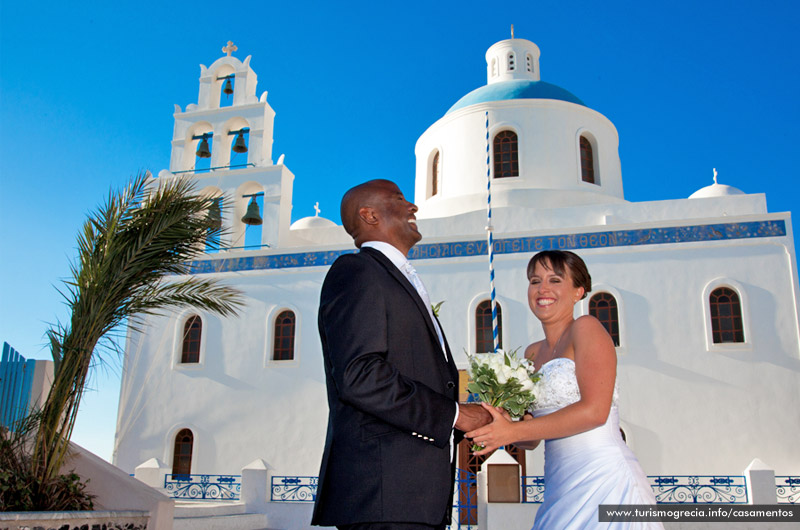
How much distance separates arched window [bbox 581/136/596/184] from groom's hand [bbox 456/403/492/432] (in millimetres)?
13047

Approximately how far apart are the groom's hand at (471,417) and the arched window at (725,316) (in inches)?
392

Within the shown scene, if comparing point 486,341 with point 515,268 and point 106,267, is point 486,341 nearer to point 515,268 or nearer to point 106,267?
point 515,268

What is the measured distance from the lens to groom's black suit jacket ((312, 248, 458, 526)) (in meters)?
1.95

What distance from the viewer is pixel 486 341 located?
39.0 ft

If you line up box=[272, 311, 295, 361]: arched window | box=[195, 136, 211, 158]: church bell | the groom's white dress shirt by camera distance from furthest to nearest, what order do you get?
box=[195, 136, 211, 158]: church bell
box=[272, 311, 295, 361]: arched window
the groom's white dress shirt

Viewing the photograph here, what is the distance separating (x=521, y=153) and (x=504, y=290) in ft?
12.7

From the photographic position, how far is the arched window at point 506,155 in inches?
573

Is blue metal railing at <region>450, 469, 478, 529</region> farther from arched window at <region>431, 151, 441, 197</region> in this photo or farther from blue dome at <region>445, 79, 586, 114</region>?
blue dome at <region>445, 79, 586, 114</region>

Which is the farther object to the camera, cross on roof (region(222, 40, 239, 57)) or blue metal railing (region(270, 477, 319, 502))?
cross on roof (region(222, 40, 239, 57))

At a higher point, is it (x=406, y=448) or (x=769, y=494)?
(x=406, y=448)

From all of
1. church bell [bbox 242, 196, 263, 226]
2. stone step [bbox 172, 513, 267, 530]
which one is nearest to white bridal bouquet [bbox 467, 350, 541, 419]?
stone step [bbox 172, 513, 267, 530]

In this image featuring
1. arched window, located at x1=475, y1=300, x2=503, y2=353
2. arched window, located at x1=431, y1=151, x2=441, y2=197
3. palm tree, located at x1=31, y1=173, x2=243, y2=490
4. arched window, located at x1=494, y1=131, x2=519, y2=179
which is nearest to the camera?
palm tree, located at x1=31, y1=173, x2=243, y2=490

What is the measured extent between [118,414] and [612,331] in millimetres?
9393

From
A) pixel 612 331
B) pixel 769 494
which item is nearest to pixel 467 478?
pixel 612 331
